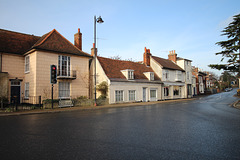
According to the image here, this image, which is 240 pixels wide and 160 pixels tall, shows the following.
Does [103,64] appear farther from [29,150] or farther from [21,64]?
[29,150]

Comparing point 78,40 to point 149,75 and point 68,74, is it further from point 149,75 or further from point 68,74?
point 149,75

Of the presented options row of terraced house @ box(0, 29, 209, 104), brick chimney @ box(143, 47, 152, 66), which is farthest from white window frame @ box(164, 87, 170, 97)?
brick chimney @ box(143, 47, 152, 66)

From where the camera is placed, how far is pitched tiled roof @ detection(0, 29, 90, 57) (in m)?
18.9

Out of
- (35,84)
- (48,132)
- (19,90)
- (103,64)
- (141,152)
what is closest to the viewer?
(141,152)

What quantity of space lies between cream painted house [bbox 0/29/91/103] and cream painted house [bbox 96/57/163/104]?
10.1ft

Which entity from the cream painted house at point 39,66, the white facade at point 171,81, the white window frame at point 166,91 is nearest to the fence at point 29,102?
the cream painted house at point 39,66

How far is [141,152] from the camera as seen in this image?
14.8 feet

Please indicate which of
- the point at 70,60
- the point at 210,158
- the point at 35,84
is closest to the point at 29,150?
the point at 210,158

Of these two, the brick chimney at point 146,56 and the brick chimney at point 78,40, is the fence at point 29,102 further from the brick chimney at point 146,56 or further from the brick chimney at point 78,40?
the brick chimney at point 146,56

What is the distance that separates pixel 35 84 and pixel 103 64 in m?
9.61

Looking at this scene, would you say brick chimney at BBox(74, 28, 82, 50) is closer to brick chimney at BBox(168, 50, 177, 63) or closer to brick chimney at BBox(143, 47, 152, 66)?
brick chimney at BBox(143, 47, 152, 66)

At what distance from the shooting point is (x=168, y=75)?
3344 cm

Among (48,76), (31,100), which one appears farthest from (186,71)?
(31,100)

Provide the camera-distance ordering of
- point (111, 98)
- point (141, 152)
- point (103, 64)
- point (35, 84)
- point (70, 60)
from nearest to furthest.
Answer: point (141, 152) < point (35, 84) < point (70, 60) < point (111, 98) < point (103, 64)
